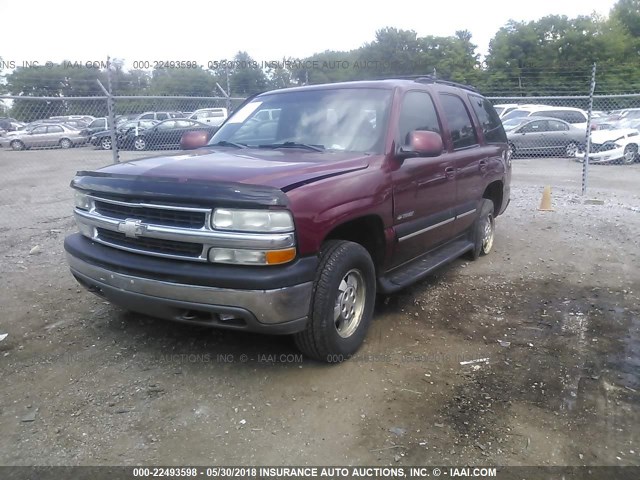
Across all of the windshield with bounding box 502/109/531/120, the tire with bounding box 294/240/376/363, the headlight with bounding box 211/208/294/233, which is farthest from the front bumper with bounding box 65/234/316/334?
the windshield with bounding box 502/109/531/120

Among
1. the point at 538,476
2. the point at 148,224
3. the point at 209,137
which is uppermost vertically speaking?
the point at 209,137

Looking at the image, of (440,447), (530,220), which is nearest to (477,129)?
(530,220)

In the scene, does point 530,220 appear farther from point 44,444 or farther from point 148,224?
point 44,444

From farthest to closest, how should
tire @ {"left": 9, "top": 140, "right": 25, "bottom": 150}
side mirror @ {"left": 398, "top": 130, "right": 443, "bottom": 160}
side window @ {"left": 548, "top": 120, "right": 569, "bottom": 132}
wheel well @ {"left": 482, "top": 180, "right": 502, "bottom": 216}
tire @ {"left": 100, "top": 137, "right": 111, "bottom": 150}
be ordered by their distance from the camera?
tire @ {"left": 9, "top": 140, "right": 25, "bottom": 150} → tire @ {"left": 100, "top": 137, "right": 111, "bottom": 150} → side window @ {"left": 548, "top": 120, "right": 569, "bottom": 132} → wheel well @ {"left": 482, "top": 180, "right": 502, "bottom": 216} → side mirror @ {"left": 398, "top": 130, "right": 443, "bottom": 160}

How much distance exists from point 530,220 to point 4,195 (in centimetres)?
1014

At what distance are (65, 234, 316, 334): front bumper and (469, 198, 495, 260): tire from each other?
3191mm

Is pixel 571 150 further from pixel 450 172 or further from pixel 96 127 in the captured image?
pixel 96 127

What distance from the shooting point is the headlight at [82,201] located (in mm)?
3654

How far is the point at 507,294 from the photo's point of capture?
16.5ft

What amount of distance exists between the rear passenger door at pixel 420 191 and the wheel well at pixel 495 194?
148 cm

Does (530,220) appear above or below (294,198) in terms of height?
below

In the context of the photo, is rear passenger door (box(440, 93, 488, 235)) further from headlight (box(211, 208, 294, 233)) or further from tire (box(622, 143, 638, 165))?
tire (box(622, 143, 638, 165))

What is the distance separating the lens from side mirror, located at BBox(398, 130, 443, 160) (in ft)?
12.6

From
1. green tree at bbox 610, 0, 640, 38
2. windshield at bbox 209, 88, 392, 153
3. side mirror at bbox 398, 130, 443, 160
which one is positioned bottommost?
side mirror at bbox 398, 130, 443, 160
